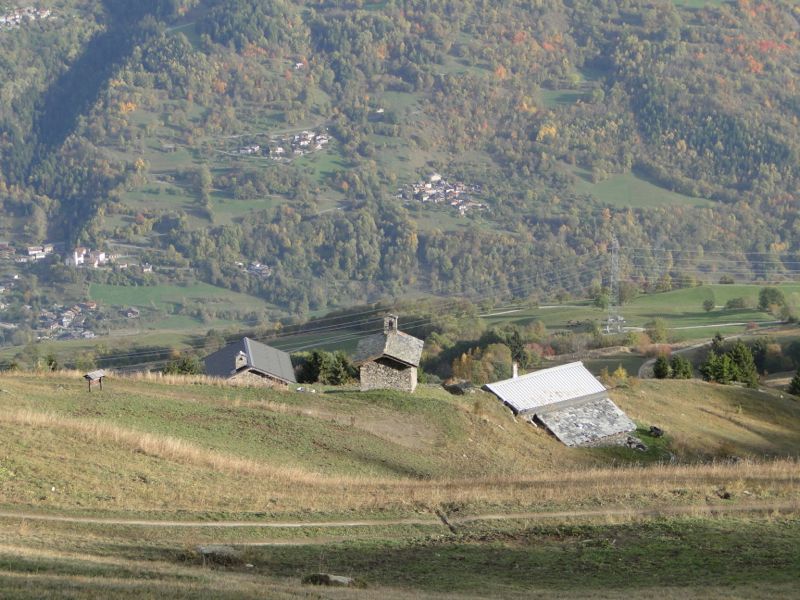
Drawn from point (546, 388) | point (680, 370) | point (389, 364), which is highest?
point (680, 370)

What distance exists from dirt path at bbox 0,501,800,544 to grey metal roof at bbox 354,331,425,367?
945 inches

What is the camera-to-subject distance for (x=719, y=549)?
111 ft

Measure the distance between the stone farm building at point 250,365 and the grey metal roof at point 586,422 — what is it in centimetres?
1300

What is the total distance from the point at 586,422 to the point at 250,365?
16631 millimetres

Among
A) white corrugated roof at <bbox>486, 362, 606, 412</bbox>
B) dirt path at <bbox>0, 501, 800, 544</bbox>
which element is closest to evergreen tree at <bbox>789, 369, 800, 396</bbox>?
white corrugated roof at <bbox>486, 362, 606, 412</bbox>

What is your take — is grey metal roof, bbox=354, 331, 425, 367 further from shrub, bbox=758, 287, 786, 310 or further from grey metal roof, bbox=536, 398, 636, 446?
shrub, bbox=758, 287, 786, 310

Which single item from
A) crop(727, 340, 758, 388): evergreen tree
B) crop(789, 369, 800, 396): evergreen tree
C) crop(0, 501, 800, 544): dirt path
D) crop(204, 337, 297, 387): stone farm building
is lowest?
crop(0, 501, 800, 544): dirt path

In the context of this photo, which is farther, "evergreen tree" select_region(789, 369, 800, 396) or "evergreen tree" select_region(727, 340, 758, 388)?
"evergreen tree" select_region(727, 340, 758, 388)

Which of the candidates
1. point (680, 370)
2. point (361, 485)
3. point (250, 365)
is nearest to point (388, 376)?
point (250, 365)

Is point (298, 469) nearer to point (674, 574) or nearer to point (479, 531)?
point (479, 531)

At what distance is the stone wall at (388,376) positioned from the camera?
62.9 meters

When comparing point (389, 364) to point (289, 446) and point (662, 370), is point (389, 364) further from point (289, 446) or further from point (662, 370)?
point (662, 370)

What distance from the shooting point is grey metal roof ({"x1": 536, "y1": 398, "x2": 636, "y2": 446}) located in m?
64.5

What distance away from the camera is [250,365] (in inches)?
2635
